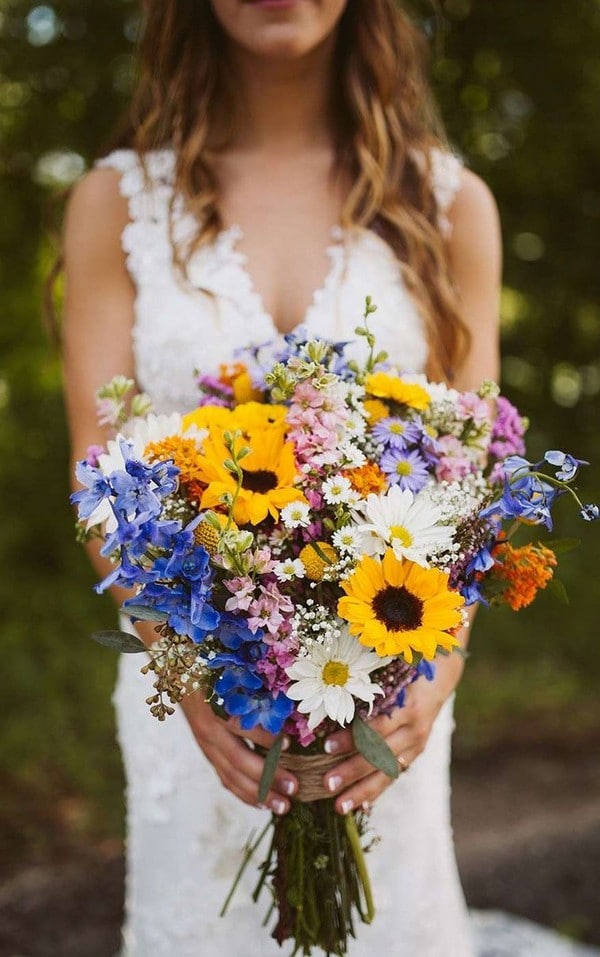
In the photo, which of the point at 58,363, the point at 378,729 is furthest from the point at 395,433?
the point at 58,363

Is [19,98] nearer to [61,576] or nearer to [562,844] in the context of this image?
[61,576]

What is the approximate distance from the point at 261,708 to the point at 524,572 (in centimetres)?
41

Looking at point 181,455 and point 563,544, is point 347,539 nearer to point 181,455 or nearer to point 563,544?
point 181,455

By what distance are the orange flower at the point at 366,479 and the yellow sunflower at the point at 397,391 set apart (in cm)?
14

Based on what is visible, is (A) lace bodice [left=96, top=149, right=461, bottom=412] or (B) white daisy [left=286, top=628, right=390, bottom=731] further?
(A) lace bodice [left=96, top=149, right=461, bottom=412]

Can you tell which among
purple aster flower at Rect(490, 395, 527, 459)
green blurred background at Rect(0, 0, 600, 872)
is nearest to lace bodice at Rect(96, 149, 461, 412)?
purple aster flower at Rect(490, 395, 527, 459)

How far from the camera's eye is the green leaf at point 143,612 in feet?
4.05

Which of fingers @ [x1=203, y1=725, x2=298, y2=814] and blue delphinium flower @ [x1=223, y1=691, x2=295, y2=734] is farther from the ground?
blue delphinium flower @ [x1=223, y1=691, x2=295, y2=734]

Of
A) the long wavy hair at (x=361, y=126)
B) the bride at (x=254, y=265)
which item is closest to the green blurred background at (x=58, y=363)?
the long wavy hair at (x=361, y=126)

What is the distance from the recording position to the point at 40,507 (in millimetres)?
4242

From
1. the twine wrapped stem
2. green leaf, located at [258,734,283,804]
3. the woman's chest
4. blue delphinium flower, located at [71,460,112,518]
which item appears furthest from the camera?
the woman's chest

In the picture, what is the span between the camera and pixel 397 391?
1427mm

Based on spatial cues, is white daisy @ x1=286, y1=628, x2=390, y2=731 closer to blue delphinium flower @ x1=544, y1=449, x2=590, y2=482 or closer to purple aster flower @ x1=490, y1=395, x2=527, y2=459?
blue delphinium flower @ x1=544, y1=449, x2=590, y2=482

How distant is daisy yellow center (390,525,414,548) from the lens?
48.6 inches
